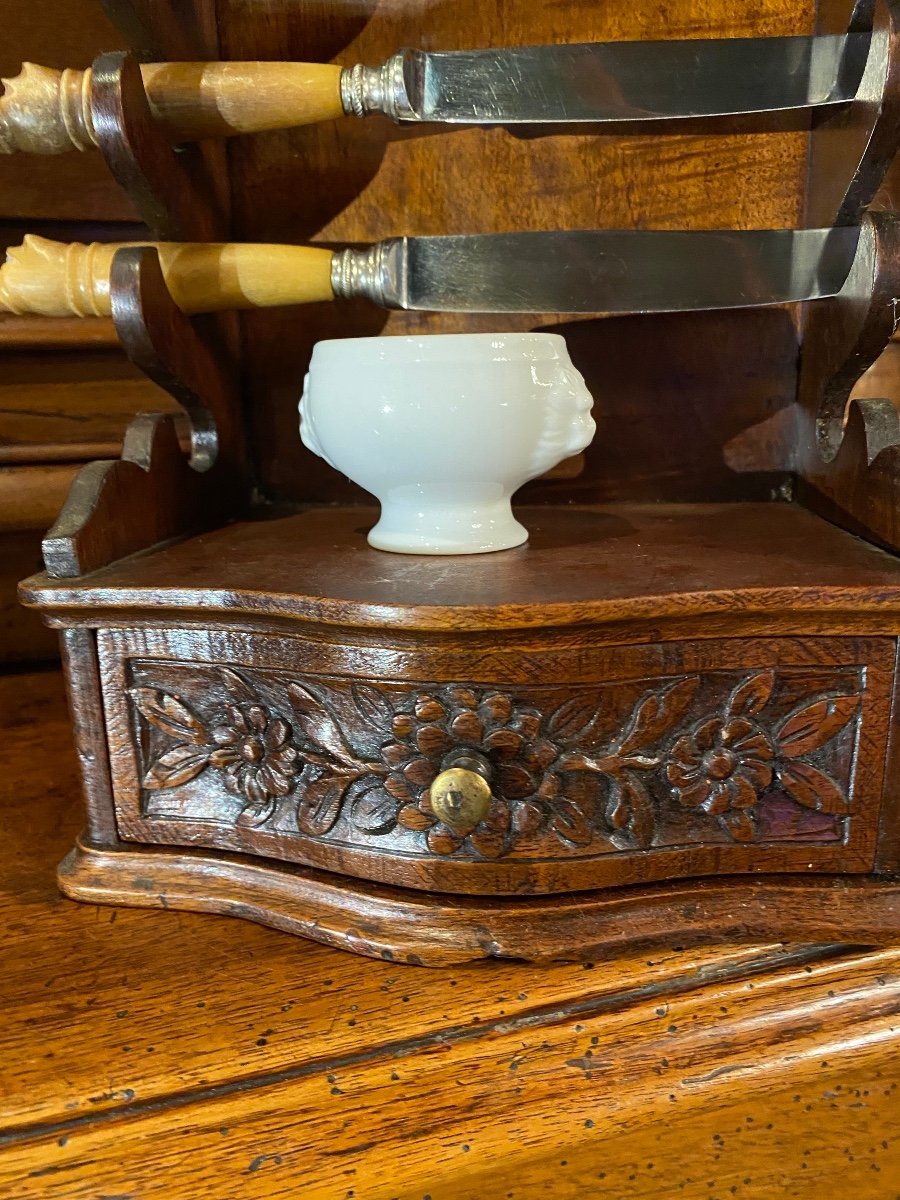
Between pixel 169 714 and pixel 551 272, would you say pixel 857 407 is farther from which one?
pixel 169 714

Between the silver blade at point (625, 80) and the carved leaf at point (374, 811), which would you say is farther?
the silver blade at point (625, 80)

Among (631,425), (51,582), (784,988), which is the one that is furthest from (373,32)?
(784,988)

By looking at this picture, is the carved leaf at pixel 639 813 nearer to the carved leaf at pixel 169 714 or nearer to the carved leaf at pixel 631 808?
the carved leaf at pixel 631 808

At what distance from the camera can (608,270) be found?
2.04 ft

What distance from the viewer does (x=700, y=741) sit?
486 mm

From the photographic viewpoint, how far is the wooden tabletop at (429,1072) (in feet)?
1.28

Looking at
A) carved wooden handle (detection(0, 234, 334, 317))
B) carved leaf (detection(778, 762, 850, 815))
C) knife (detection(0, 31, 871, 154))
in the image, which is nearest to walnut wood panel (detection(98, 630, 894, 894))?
carved leaf (detection(778, 762, 850, 815))

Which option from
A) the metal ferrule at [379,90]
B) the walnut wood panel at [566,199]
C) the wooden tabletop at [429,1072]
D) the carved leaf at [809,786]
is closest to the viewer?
the wooden tabletop at [429,1072]

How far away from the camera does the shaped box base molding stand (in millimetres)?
481

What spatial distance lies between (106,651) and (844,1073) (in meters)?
0.46

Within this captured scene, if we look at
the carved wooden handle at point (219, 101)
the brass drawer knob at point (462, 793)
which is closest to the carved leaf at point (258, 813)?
the brass drawer knob at point (462, 793)

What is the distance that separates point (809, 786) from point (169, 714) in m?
0.37

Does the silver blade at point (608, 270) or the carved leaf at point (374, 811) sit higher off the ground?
the silver blade at point (608, 270)

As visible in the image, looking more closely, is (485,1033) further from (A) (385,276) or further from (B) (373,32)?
(B) (373,32)
